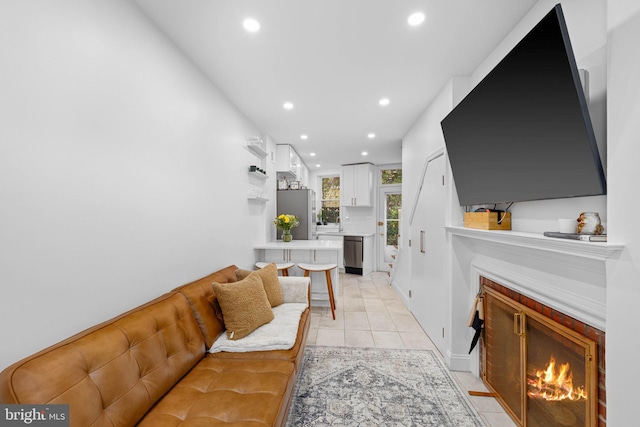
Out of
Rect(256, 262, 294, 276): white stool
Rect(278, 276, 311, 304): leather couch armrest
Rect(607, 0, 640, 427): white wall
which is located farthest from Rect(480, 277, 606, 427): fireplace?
Rect(256, 262, 294, 276): white stool

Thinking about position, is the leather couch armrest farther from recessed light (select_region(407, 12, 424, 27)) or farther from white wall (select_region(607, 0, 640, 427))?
recessed light (select_region(407, 12, 424, 27))

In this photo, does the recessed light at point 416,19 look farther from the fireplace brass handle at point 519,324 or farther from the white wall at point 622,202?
the fireplace brass handle at point 519,324

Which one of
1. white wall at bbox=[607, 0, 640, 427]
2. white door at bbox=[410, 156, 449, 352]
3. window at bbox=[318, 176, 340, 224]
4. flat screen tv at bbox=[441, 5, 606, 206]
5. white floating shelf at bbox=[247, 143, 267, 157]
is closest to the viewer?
white wall at bbox=[607, 0, 640, 427]

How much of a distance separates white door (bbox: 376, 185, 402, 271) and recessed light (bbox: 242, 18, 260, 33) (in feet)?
15.7

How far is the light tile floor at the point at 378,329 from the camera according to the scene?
6.20 ft

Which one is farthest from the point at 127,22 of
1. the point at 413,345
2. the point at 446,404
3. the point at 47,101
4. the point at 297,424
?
the point at 413,345

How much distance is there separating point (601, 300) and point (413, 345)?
1.89 metres

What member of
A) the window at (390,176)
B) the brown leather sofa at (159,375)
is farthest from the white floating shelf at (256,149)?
the window at (390,176)

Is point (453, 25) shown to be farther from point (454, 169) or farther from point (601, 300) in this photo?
point (601, 300)

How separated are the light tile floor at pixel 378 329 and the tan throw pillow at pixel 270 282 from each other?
0.72 meters

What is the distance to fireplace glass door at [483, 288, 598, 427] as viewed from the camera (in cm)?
122

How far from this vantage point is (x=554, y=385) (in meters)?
1.41

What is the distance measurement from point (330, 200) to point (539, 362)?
5665 millimetres

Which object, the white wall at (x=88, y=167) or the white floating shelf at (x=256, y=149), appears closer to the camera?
the white wall at (x=88, y=167)
